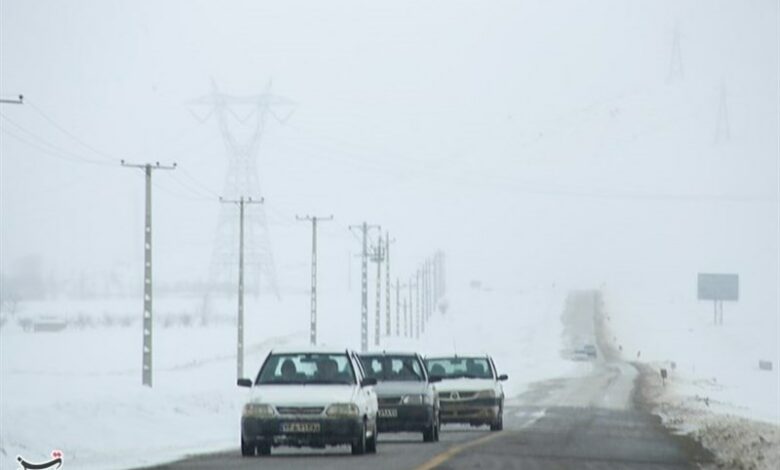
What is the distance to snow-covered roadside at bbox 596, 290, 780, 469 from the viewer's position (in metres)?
34.8

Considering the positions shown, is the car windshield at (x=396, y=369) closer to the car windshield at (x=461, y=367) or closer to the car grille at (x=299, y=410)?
the car windshield at (x=461, y=367)

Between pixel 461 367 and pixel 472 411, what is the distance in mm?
1518

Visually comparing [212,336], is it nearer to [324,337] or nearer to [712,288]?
[324,337]

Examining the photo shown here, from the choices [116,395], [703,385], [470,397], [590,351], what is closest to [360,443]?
[470,397]

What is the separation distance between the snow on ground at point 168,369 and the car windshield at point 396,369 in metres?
3.11

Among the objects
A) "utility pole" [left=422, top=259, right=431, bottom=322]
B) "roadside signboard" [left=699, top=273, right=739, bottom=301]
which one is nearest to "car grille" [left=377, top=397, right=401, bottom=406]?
"utility pole" [left=422, top=259, right=431, bottom=322]

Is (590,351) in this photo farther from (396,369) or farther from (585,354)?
(396,369)

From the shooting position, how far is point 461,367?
4247 centimetres

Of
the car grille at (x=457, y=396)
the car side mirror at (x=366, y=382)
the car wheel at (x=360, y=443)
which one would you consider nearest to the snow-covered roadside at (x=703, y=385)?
the car grille at (x=457, y=396)

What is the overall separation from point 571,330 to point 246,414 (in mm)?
143133

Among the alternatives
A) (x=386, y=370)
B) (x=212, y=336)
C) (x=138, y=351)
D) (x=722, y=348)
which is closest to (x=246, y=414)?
(x=386, y=370)

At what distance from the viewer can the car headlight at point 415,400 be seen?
3422 centimetres

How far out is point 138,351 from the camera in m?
108

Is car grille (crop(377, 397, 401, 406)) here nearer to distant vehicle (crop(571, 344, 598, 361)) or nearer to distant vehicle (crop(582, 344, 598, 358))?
distant vehicle (crop(571, 344, 598, 361))
